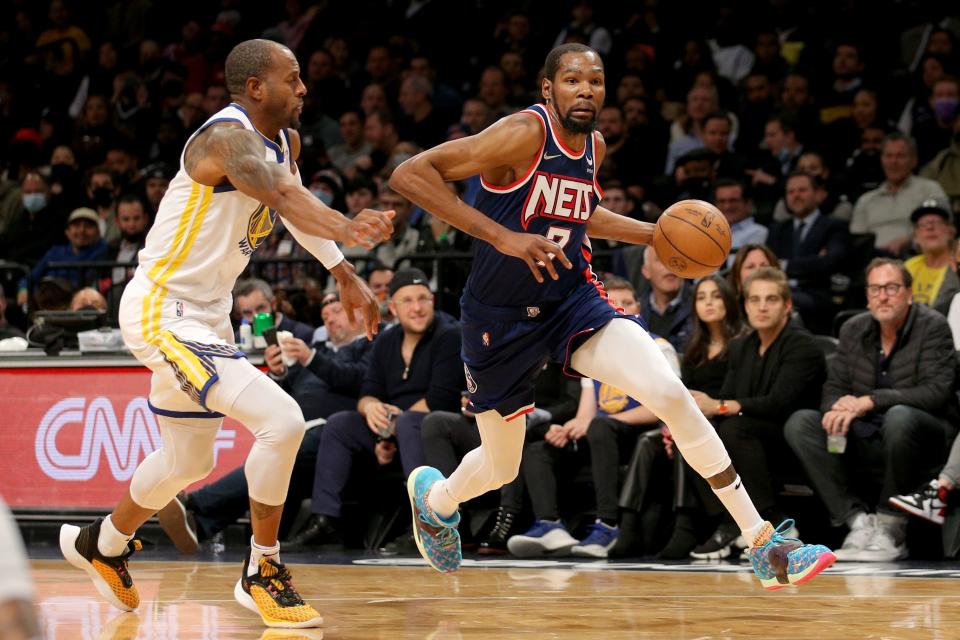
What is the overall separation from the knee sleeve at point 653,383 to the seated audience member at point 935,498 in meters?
2.37

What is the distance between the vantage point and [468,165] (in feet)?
16.7

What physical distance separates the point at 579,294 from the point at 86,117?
35.7ft

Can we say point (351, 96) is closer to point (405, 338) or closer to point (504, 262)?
point (405, 338)

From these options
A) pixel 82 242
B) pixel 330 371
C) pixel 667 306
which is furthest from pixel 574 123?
pixel 82 242

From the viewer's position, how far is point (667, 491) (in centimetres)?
783

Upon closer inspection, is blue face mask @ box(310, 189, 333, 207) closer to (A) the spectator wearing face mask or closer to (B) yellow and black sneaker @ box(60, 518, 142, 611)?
(A) the spectator wearing face mask

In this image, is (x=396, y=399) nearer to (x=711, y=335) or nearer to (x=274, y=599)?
(x=711, y=335)

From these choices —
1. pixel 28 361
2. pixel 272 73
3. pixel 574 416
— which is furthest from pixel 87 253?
pixel 272 73

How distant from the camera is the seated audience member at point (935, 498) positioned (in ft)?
23.1

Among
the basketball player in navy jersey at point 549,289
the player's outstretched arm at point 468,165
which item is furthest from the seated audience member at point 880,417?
the player's outstretched arm at point 468,165

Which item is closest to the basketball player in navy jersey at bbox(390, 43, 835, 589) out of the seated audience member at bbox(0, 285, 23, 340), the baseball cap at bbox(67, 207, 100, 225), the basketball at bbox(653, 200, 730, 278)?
the basketball at bbox(653, 200, 730, 278)

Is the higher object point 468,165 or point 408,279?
point 468,165

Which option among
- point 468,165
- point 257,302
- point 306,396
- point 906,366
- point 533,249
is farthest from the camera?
point 257,302

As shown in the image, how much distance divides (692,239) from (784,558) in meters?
1.32
